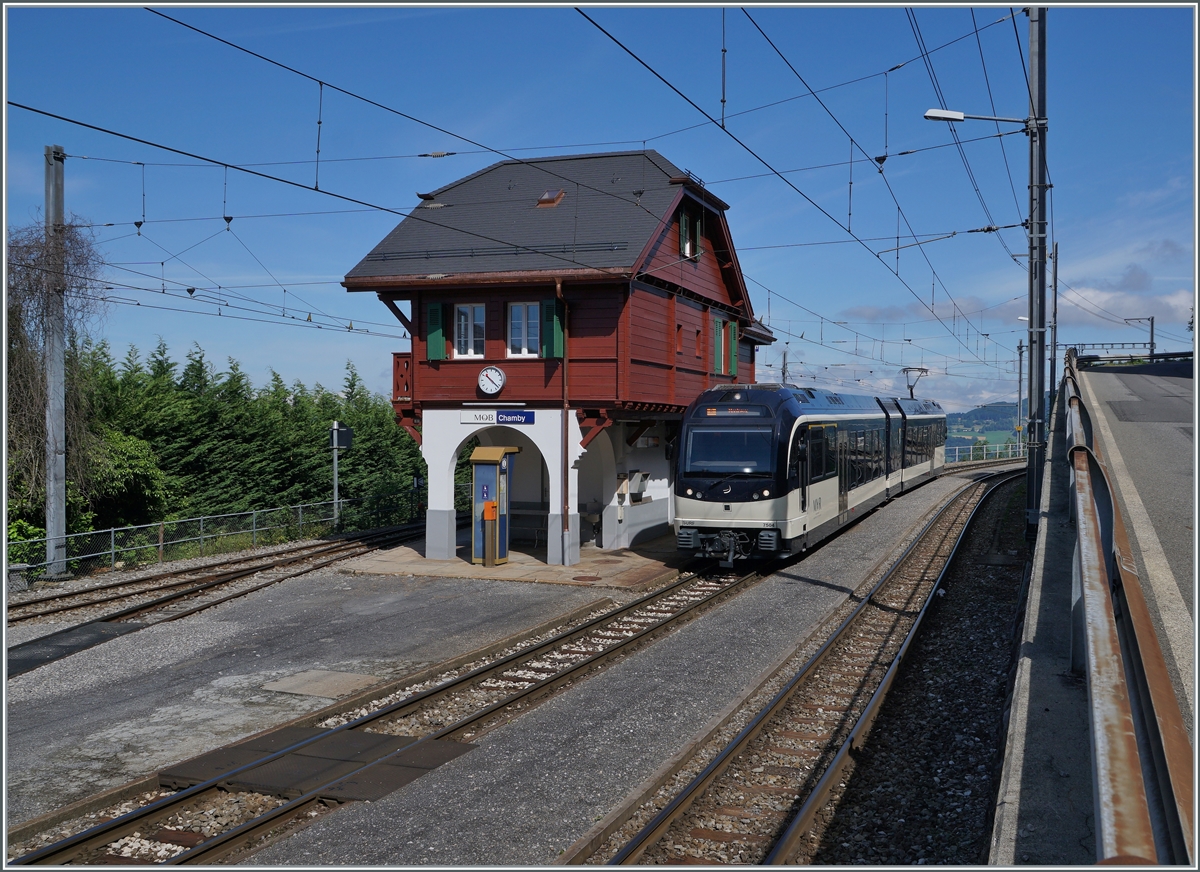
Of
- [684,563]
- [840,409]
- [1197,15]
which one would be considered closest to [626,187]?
[840,409]

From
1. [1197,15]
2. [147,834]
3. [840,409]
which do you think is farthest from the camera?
[840,409]

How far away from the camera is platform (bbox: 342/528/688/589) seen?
17375 mm

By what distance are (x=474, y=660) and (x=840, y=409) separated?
12067mm

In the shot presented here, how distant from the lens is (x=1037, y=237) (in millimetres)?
17156

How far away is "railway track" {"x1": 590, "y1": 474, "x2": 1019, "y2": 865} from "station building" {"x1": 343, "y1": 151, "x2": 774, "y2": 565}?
26.1 feet

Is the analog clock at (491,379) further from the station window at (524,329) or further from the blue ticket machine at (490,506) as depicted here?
the blue ticket machine at (490,506)

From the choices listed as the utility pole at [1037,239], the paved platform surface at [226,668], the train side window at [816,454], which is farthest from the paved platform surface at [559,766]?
the utility pole at [1037,239]

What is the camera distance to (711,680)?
10328 mm

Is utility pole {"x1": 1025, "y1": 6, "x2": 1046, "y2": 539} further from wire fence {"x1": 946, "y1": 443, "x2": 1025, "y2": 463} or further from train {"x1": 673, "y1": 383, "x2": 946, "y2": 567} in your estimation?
wire fence {"x1": 946, "y1": 443, "x2": 1025, "y2": 463}

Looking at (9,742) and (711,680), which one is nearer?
(9,742)

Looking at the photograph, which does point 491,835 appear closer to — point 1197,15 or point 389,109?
point 1197,15

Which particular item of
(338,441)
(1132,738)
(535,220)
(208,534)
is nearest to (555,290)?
(535,220)

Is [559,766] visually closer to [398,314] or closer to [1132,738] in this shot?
[1132,738]

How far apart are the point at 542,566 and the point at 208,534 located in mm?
8724
